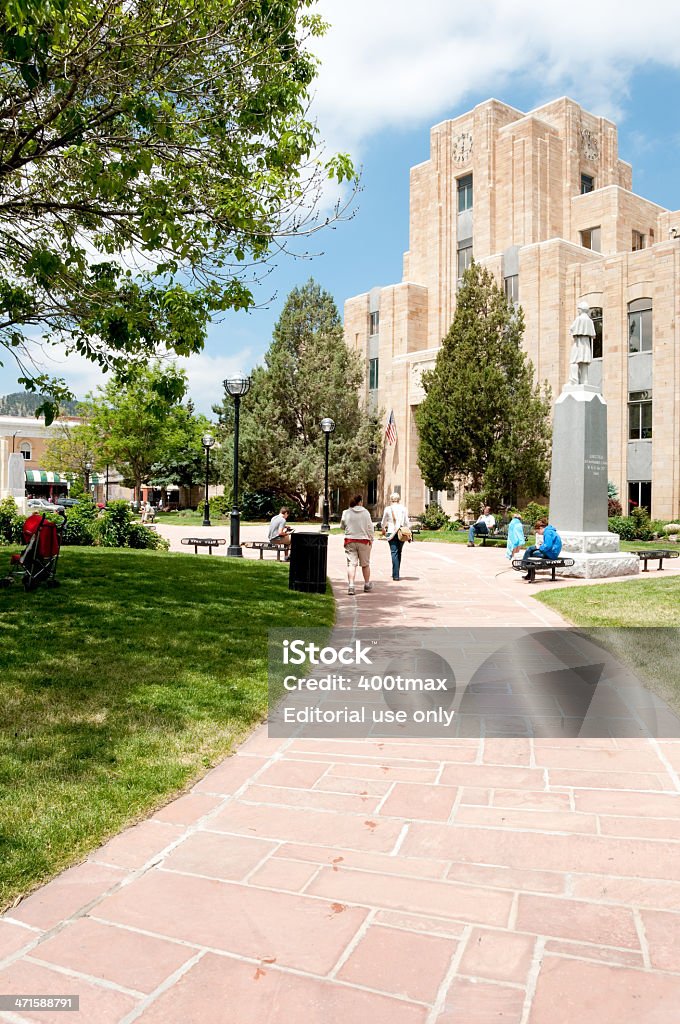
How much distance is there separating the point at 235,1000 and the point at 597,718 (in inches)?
148

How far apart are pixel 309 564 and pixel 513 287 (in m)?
30.4

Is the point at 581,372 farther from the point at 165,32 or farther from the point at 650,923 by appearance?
the point at 650,923

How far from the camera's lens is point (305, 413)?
42250 millimetres

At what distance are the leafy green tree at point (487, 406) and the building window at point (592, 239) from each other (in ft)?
34.4

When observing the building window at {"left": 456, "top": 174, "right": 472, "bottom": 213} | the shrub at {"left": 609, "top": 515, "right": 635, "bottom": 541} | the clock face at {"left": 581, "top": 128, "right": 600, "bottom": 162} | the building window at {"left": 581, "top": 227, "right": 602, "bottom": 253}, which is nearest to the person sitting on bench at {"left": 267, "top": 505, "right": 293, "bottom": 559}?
the shrub at {"left": 609, "top": 515, "right": 635, "bottom": 541}

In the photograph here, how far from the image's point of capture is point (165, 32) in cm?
817

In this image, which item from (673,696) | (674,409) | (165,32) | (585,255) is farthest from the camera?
(585,255)

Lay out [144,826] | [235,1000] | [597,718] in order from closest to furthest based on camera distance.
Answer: [235,1000] < [144,826] < [597,718]

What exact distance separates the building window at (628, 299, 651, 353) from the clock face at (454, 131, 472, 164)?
15.6 metres

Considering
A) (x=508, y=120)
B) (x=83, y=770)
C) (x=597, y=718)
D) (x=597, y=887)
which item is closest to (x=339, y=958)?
(x=597, y=887)

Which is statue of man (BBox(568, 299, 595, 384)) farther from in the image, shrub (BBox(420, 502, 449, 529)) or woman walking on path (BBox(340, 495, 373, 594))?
shrub (BBox(420, 502, 449, 529))

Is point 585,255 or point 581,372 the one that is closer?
point 581,372

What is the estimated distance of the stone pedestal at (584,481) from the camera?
630 inches

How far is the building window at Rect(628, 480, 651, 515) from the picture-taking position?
33.0 meters
